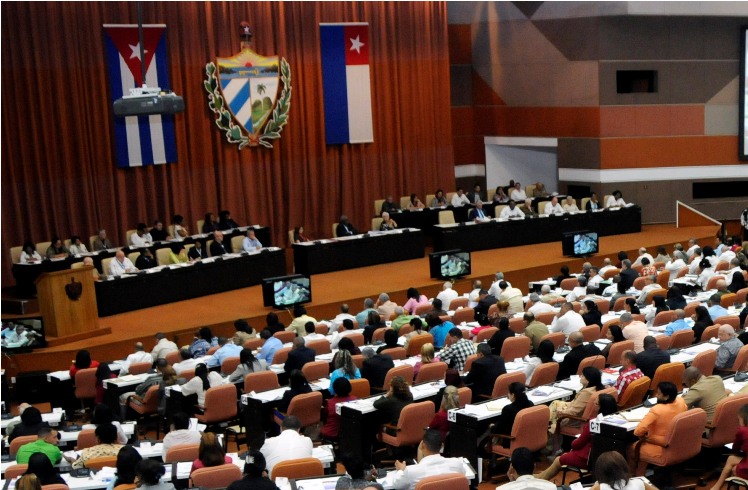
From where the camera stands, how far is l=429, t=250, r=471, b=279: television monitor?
59.6 feet

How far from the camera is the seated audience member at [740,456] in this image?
7598 millimetres

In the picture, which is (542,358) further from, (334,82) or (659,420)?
(334,82)

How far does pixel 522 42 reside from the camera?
25.1m

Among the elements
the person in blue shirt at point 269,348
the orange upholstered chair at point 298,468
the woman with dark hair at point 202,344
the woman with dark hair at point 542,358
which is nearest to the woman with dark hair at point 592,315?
the woman with dark hair at point 542,358

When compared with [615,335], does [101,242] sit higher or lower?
higher

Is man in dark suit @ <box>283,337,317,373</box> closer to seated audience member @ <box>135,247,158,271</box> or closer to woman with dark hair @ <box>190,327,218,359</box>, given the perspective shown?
woman with dark hair @ <box>190,327,218,359</box>

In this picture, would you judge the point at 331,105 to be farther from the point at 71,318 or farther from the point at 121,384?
the point at 121,384

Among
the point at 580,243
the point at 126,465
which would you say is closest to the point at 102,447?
the point at 126,465

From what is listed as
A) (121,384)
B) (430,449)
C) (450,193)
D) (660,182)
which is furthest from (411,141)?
(430,449)

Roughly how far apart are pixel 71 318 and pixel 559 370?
7.92 meters

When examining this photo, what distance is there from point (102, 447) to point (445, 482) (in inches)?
127

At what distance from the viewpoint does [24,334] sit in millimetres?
14266

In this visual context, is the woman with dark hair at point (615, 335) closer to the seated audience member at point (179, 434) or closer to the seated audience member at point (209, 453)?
the seated audience member at point (179, 434)

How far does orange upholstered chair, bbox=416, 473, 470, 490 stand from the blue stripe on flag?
675 inches
